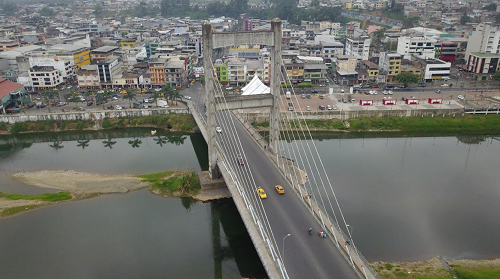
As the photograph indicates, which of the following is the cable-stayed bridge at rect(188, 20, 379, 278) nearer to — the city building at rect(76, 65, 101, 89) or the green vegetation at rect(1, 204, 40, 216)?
the green vegetation at rect(1, 204, 40, 216)

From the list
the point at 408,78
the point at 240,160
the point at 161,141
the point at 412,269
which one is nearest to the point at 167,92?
the point at 161,141

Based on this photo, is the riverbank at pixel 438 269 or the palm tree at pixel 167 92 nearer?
the riverbank at pixel 438 269

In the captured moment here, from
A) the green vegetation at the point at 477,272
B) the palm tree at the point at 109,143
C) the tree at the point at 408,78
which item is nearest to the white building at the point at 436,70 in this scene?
the tree at the point at 408,78

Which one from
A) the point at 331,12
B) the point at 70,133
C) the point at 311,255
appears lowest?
the point at 70,133

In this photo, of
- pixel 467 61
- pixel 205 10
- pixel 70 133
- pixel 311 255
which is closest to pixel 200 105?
pixel 70 133

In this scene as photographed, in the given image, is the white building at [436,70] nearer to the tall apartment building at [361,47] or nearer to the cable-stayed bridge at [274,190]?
the tall apartment building at [361,47]

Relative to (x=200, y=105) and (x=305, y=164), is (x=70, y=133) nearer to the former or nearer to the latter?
(x=200, y=105)
